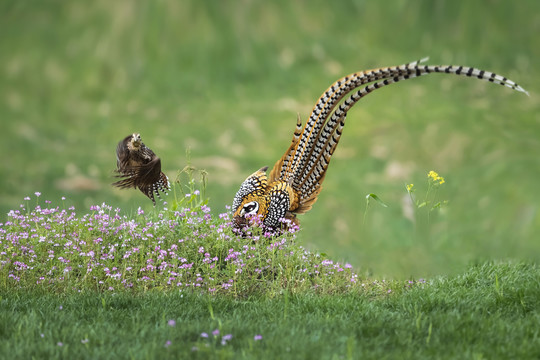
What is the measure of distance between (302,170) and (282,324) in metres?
2.58

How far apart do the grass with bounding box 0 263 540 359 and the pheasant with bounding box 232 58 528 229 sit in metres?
1.26

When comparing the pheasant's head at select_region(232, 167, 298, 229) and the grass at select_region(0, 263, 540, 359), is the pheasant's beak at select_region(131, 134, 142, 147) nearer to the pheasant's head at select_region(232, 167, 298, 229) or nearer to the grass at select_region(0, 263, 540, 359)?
the pheasant's head at select_region(232, 167, 298, 229)

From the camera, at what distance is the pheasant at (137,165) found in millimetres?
6219

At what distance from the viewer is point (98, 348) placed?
3.70 m

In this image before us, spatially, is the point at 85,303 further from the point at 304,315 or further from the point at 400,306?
the point at 400,306

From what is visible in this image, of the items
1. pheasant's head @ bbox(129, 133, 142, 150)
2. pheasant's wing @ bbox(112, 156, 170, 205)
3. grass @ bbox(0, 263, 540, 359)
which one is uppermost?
pheasant's head @ bbox(129, 133, 142, 150)

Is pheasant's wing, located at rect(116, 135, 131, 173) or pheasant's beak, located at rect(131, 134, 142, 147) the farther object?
pheasant's wing, located at rect(116, 135, 131, 173)

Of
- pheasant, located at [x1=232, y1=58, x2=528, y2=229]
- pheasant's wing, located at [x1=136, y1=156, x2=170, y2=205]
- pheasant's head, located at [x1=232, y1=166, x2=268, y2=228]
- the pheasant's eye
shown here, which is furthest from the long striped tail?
pheasant's wing, located at [x1=136, y1=156, x2=170, y2=205]

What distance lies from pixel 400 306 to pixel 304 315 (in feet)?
2.94

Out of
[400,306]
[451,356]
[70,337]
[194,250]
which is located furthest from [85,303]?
[451,356]

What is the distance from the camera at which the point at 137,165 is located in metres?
6.32

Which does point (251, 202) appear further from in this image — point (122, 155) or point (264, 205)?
point (122, 155)

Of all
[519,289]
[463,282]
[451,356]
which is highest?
[463,282]

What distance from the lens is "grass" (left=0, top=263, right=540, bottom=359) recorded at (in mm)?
3672
